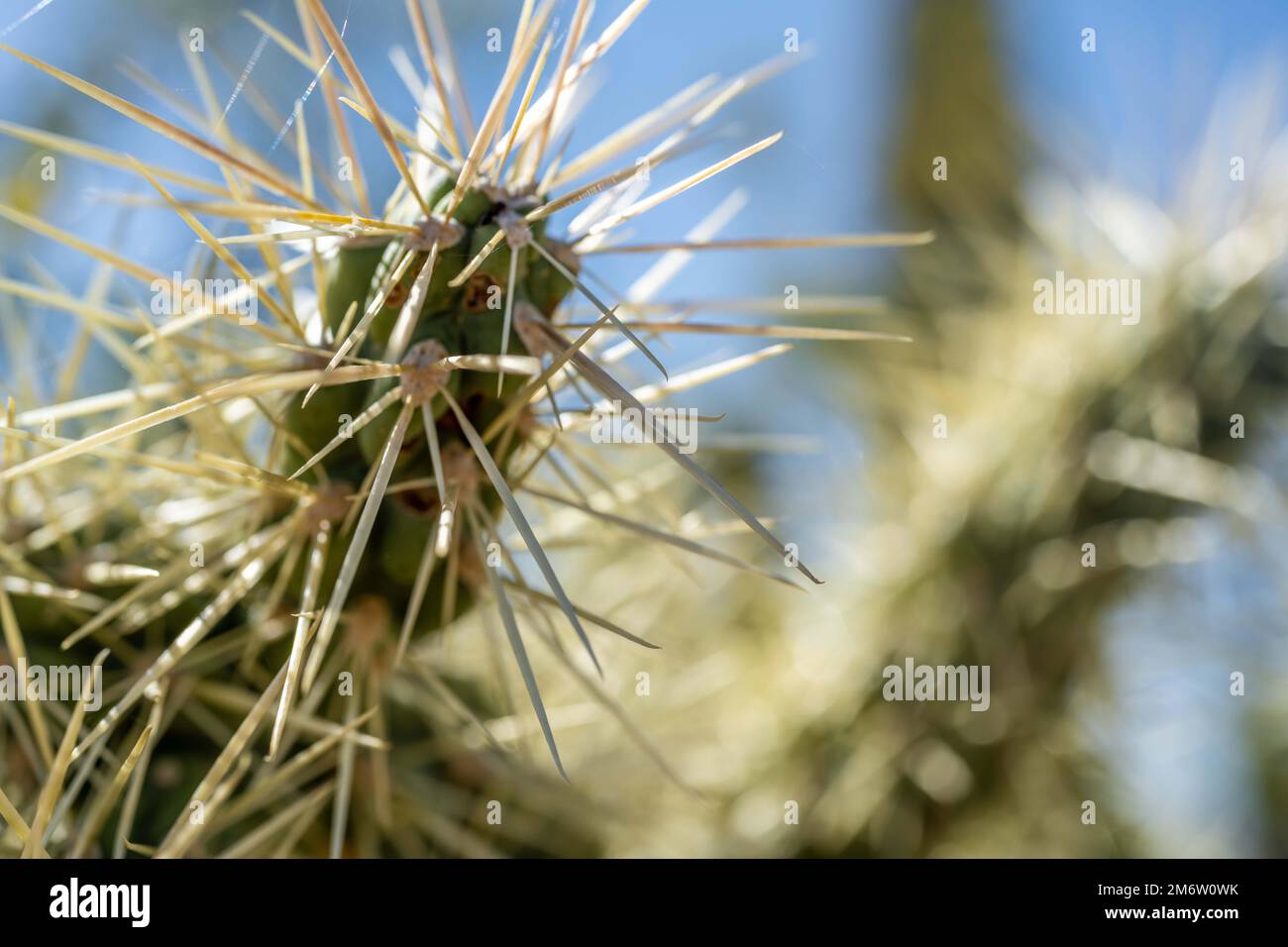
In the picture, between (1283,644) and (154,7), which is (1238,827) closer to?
(1283,644)

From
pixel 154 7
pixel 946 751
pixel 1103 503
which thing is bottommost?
pixel 946 751

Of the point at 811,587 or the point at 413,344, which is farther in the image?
the point at 811,587

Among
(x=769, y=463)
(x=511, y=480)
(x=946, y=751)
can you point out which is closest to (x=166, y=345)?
(x=511, y=480)

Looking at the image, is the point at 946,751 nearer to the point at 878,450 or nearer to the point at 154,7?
the point at 878,450

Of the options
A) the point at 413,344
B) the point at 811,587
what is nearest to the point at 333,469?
the point at 413,344

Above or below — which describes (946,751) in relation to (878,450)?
below

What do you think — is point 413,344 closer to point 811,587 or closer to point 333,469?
point 333,469
